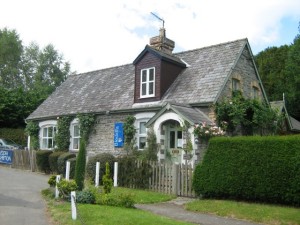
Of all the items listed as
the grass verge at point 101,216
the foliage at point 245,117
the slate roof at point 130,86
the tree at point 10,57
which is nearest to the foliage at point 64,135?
the slate roof at point 130,86

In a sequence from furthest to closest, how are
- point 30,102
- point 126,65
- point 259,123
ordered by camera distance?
point 30,102
point 126,65
point 259,123

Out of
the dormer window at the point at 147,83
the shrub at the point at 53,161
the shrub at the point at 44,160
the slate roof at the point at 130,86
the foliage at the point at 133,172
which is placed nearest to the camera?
the foliage at the point at 133,172

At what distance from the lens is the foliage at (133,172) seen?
53.4 feet

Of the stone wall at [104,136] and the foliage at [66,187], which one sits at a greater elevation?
the stone wall at [104,136]

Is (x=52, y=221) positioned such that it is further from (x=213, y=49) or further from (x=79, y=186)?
(x=213, y=49)

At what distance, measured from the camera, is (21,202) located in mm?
12367

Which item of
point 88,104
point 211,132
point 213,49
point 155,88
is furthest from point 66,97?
point 211,132

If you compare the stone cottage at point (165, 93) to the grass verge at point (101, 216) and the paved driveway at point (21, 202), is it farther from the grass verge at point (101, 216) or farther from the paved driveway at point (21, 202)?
the grass verge at point (101, 216)

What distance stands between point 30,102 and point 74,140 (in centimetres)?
1759

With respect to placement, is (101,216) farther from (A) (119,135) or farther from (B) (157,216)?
(A) (119,135)

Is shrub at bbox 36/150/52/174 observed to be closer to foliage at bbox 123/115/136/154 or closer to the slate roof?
the slate roof

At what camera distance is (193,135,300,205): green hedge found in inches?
472

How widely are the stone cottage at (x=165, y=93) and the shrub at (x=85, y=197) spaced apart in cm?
579

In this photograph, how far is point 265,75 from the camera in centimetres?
4662
